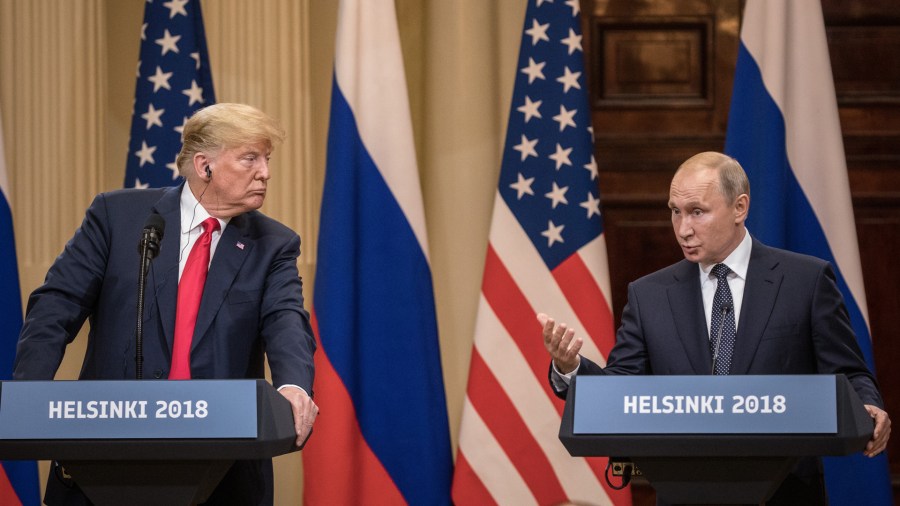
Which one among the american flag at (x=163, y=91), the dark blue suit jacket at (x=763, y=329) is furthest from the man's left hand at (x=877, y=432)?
the american flag at (x=163, y=91)

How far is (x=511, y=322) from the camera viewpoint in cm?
475

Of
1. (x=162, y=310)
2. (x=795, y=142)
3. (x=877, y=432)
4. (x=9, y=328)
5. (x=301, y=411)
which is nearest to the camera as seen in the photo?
(x=301, y=411)

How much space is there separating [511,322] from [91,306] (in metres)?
2.21

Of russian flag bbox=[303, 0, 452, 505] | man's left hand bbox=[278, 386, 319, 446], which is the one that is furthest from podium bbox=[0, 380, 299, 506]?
russian flag bbox=[303, 0, 452, 505]

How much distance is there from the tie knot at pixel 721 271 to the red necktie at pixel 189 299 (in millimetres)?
1371

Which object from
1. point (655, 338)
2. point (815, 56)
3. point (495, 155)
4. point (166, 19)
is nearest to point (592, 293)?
point (495, 155)

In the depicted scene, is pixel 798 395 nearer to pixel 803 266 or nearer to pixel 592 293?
pixel 803 266

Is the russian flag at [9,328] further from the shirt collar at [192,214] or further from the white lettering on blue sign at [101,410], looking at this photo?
the white lettering on blue sign at [101,410]

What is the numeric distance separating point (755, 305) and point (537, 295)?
178 cm

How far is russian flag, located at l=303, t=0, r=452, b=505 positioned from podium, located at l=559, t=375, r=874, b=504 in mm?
2467

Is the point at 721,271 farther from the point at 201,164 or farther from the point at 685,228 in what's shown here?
the point at 201,164

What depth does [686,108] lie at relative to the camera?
5.41 meters

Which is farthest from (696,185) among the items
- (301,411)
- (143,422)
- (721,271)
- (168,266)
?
(143,422)

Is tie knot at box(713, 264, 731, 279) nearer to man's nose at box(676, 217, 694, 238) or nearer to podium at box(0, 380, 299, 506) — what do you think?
man's nose at box(676, 217, 694, 238)
